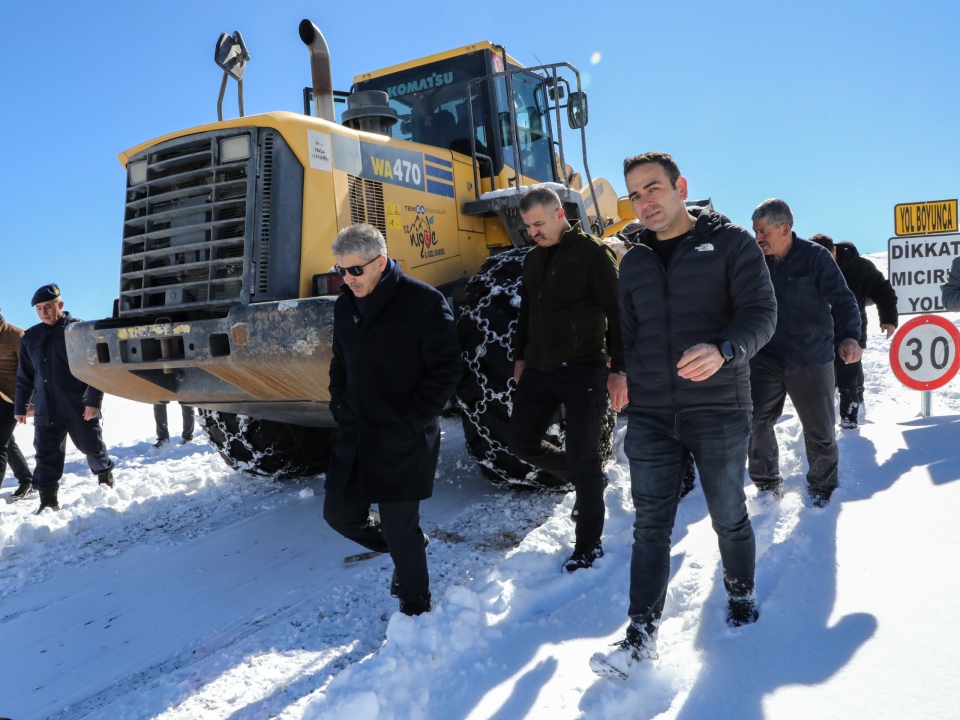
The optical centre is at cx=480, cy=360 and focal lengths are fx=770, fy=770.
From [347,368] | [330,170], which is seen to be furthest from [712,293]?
[330,170]

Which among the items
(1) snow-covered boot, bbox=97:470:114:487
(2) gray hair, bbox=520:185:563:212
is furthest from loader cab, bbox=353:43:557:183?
(1) snow-covered boot, bbox=97:470:114:487

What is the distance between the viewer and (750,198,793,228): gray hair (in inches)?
159

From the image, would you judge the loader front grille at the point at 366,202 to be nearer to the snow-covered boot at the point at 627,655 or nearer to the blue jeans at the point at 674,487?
the blue jeans at the point at 674,487

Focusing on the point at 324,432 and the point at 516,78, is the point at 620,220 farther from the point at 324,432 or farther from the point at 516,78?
the point at 324,432

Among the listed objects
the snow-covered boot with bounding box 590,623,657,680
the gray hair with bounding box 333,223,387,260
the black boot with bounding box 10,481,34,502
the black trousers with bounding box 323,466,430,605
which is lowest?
the black boot with bounding box 10,481,34,502

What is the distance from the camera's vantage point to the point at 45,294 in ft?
18.9

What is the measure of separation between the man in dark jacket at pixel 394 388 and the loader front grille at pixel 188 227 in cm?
126

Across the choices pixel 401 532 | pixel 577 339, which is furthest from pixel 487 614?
pixel 577 339

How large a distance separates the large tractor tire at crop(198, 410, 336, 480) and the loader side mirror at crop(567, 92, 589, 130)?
2.92 metres

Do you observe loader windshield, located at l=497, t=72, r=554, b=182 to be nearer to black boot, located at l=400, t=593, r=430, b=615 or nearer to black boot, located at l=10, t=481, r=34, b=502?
black boot, located at l=400, t=593, r=430, b=615

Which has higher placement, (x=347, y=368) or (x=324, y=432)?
(x=347, y=368)

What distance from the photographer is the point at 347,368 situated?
3.12m

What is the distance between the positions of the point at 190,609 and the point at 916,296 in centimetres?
630

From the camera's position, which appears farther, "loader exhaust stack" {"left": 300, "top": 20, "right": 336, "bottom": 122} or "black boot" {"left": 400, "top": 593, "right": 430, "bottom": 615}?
"loader exhaust stack" {"left": 300, "top": 20, "right": 336, "bottom": 122}
